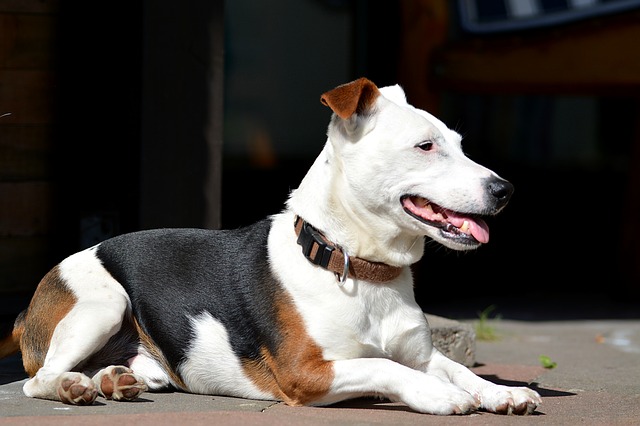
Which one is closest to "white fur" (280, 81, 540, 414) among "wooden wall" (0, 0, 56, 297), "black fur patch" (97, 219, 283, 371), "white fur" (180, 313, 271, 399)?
"black fur patch" (97, 219, 283, 371)

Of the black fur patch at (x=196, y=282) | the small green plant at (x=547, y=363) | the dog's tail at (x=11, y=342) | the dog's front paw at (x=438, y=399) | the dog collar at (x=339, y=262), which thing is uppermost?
the dog collar at (x=339, y=262)

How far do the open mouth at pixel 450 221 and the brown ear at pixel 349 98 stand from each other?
15.6 inches

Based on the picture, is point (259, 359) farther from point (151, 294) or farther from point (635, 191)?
point (635, 191)

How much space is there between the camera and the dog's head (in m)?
4.17

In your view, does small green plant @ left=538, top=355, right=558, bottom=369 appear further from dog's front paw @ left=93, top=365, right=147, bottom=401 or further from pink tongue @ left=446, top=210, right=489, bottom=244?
dog's front paw @ left=93, top=365, right=147, bottom=401

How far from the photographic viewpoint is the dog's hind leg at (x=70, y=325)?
4219mm

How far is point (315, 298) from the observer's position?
4.24 m

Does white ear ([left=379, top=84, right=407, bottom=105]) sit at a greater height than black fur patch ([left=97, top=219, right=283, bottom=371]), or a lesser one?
greater

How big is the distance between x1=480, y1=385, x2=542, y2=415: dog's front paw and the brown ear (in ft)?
3.88

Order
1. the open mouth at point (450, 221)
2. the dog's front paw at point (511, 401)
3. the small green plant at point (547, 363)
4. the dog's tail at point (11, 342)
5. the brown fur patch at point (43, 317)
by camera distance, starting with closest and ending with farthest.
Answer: the dog's front paw at point (511, 401) → the open mouth at point (450, 221) → the brown fur patch at point (43, 317) → the dog's tail at point (11, 342) → the small green plant at point (547, 363)

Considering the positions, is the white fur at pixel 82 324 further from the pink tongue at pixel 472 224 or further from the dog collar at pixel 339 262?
the pink tongue at pixel 472 224

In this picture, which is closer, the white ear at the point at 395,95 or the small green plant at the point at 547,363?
the white ear at the point at 395,95

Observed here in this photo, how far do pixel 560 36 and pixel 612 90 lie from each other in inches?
28.8

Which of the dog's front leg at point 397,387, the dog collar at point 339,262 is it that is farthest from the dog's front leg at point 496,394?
the dog collar at point 339,262
